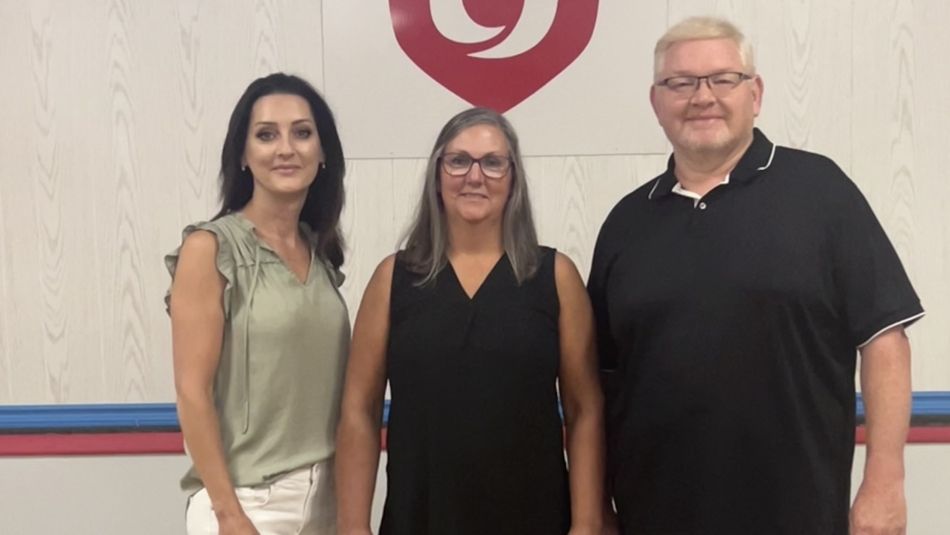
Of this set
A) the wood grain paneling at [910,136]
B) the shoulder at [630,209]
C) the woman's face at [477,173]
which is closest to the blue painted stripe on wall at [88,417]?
the woman's face at [477,173]

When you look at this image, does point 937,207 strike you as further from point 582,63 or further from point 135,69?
point 135,69

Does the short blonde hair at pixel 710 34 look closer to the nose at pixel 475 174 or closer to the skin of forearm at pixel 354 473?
the nose at pixel 475 174

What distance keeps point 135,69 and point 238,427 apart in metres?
1.09

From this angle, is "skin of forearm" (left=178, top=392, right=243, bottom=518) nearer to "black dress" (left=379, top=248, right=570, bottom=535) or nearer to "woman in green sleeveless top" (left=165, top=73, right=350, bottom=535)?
"woman in green sleeveless top" (left=165, top=73, right=350, bottom=535)

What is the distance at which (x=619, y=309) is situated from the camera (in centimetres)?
132

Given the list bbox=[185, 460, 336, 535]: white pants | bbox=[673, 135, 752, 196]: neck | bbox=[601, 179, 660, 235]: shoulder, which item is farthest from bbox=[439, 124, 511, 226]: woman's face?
bbox=[185, 460, 336, 535]: white pants

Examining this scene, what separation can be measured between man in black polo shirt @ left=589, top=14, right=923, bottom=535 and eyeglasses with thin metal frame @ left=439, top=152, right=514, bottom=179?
0.29m

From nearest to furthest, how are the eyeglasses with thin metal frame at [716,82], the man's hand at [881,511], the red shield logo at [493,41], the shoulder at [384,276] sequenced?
the man's hand at [881,511] < the eyeglasses with thin metal frame at [716,82] < the shoulder at [384,276] < the red shield logo at [493,41]

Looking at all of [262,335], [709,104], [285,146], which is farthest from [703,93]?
[262,335]

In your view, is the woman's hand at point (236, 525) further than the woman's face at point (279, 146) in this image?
No

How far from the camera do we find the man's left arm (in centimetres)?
118

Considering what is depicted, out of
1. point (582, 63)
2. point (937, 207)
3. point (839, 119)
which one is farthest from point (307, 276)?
point (937, 207)

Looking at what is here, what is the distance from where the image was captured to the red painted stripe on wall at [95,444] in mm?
1944

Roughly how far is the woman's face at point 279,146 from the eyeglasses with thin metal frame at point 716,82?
0.67 meters
